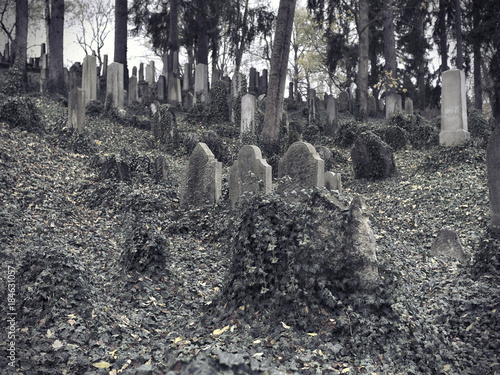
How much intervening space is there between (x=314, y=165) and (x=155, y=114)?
27.1 feet

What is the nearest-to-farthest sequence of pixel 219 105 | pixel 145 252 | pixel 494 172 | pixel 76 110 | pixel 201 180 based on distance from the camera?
1. pixel 145 252
2. pixel 494 172
3. pixel 201 180
4. pixel 76 110
5. pixel 219 105

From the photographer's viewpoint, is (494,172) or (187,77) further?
(187,77)

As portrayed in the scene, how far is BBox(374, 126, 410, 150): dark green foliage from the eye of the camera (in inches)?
607

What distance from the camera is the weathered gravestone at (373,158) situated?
1221 cm

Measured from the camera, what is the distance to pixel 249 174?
8.10m

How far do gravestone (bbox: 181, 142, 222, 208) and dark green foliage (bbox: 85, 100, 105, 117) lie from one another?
7808 millimetres

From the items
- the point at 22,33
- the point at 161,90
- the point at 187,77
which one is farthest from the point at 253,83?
the point at 22,33

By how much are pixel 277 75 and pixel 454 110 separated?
17.7 feet

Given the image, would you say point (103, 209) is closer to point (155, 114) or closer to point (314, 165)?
point (314, 165)

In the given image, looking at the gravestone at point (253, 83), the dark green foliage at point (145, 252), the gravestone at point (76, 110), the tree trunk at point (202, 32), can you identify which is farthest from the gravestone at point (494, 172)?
the gravestone at point (253, 83)

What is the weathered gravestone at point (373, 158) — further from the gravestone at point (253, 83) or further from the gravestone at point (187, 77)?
the gravestone at point (253, 83)

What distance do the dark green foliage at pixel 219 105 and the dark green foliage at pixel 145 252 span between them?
1142 centimetres

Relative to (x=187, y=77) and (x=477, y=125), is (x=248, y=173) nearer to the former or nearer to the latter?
(x=477, y=125)

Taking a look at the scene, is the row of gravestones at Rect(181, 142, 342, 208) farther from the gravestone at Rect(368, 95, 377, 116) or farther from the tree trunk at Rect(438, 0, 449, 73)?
the tree trunk at Rect(438, 0, 449, 73)
